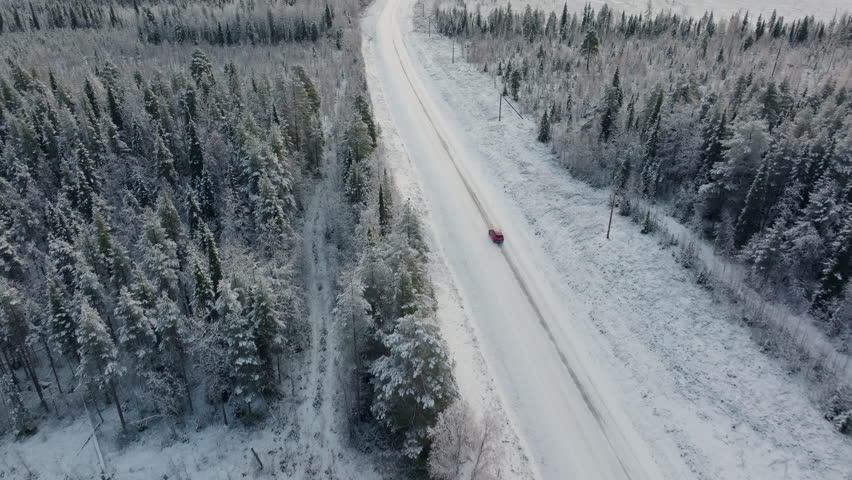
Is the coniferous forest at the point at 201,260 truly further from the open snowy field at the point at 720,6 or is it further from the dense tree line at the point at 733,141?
the open snowy field at the point at 720,6

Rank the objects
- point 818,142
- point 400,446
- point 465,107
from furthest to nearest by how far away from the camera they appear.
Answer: point 465,107, point 818,142, point 400,446

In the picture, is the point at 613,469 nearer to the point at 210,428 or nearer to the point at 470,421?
the point at 470,421

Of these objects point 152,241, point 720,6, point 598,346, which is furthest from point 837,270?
point 720,6

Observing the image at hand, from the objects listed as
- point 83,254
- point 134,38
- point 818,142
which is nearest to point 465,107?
point 818,142

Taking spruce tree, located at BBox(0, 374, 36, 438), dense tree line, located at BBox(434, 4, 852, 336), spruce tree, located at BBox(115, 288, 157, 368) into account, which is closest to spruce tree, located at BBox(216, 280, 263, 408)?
spruce tree, located at BBox(115, 288, 157, 368)

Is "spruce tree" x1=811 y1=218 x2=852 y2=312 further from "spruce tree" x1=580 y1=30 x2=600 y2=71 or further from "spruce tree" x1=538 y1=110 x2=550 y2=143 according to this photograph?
"spruce tree" x1=580 y1=30 x2=600 y2=71

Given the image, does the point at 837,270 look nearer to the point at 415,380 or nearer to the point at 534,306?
the point at 534,306

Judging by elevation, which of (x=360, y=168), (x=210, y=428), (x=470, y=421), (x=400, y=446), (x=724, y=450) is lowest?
(x=210, y=428)
